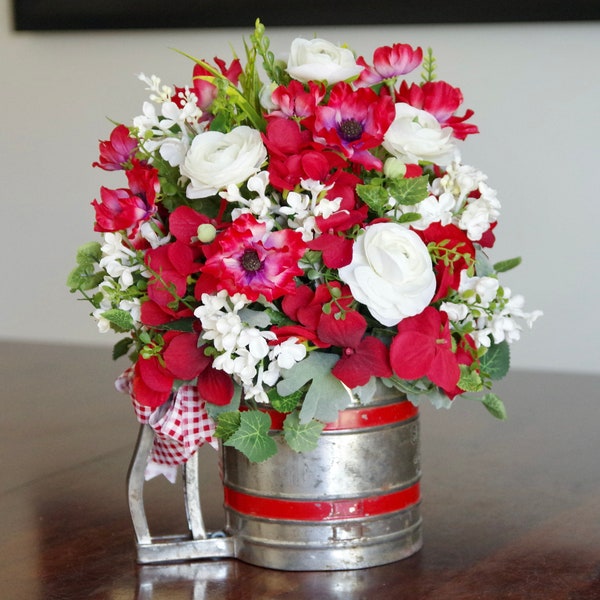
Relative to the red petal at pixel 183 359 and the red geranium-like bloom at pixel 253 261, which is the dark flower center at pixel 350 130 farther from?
the red petal at pixel 183 359

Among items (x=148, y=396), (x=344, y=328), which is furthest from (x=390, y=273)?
(x=148, y=396)

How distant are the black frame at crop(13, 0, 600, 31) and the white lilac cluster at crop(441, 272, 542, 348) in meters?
2.40

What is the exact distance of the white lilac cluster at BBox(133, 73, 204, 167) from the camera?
106 centimetres

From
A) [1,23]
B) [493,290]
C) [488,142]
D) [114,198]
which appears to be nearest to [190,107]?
[114,198]

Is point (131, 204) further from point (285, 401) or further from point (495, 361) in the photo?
point (495, 361)

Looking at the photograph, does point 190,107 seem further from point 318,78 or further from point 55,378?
point 55,378

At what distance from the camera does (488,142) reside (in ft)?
11.4

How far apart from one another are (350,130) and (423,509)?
18.3 inches

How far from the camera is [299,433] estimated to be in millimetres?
1017

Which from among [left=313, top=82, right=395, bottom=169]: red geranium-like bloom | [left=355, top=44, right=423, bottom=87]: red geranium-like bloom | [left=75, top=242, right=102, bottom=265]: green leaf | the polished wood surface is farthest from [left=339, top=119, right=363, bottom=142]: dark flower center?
the polished wood surface

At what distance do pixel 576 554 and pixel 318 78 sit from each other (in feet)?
1.70

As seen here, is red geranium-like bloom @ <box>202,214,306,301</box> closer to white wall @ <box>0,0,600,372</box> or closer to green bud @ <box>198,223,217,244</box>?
green bud @ <box>198,223,217,244</box>

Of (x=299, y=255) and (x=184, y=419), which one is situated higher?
(x=299, y=255)

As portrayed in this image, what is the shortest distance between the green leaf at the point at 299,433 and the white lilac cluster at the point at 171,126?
0.26 metres
